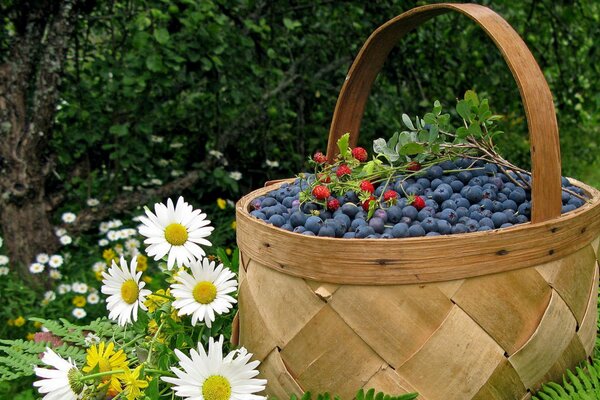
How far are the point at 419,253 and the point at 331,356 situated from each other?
0.20 meters

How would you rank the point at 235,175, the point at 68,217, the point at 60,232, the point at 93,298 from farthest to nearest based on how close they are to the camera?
1. the point at 235,175
2. the point at 68,217
3. the point at 60,232
4. the point at 93,298

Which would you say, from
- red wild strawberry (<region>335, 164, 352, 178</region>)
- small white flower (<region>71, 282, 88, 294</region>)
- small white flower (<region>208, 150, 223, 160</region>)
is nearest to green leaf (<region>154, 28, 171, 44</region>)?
small white flower (<region>208, 150, 223, 160</region>)

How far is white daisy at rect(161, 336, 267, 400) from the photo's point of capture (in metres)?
0.93

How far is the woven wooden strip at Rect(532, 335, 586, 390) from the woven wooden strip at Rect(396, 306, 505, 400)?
0.13 m

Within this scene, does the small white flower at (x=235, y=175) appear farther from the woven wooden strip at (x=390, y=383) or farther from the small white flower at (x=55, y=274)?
the woven wooden strip at (x=390, y=383)

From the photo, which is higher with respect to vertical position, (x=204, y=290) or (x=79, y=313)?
(x=204, y=290)

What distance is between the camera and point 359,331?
88 cm

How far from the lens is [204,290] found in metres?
1.05

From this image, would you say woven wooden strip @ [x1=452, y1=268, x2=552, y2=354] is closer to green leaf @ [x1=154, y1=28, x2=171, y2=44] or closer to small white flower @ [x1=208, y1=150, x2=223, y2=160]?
green leaf @ [x1=154, y1=28, x2=171, y2=44]

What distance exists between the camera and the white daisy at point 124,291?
3.63ft

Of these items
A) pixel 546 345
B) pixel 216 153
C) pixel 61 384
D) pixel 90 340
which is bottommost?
pixel 216 153

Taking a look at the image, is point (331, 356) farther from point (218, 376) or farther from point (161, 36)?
point (161, 36)

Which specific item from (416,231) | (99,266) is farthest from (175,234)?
(99,266)

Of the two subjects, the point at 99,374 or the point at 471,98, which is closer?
the point at 99,374
